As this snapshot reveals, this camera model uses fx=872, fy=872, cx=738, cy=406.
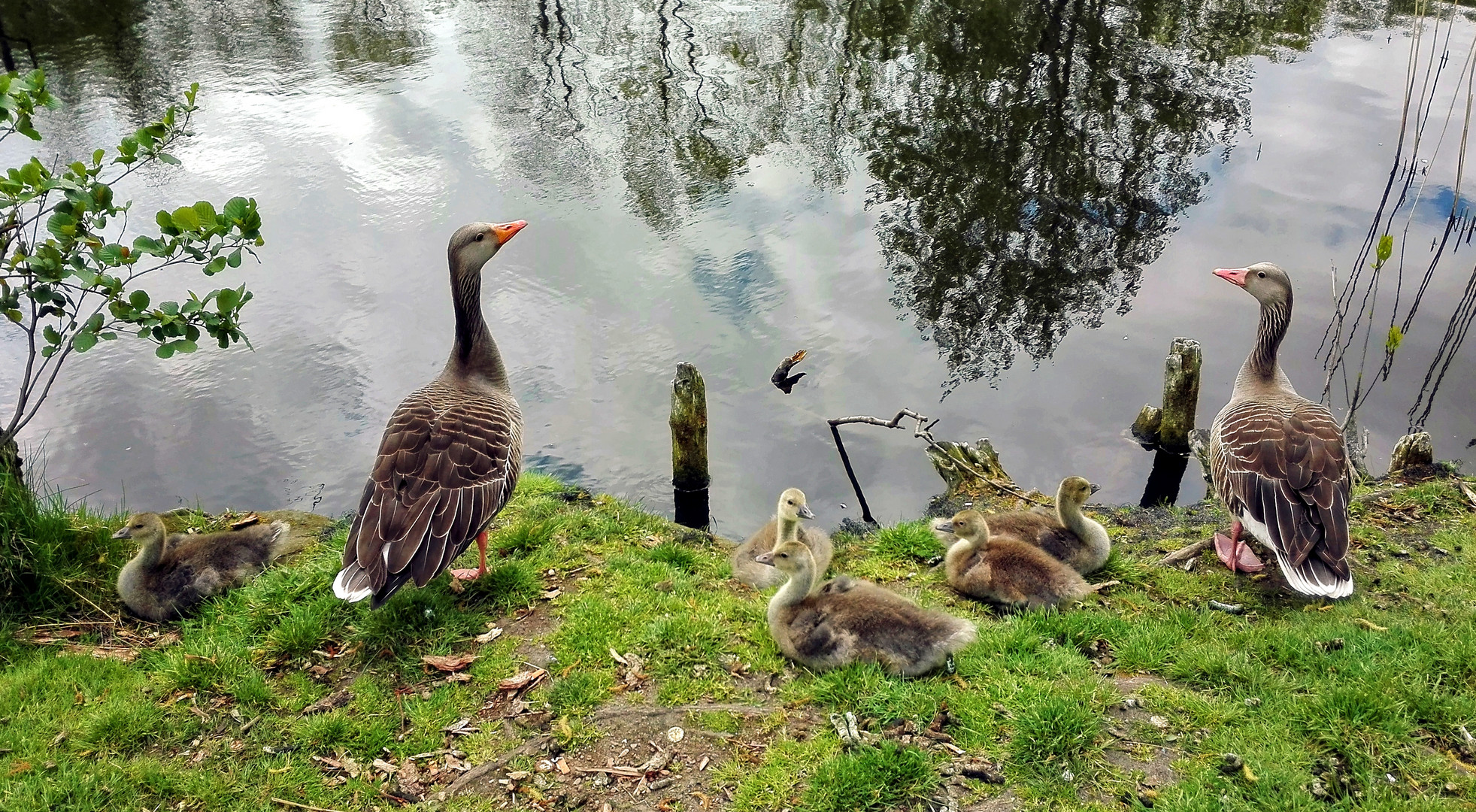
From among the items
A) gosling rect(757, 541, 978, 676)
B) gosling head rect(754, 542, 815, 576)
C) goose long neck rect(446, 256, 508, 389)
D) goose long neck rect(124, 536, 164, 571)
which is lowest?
goose long neck rect(124, 536, 164, 571)

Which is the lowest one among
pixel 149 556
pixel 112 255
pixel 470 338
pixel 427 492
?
pixel 149 556

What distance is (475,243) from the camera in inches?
295

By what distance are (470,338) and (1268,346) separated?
7116 millimetres

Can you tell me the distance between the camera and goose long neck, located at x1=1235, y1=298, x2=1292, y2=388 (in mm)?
7875

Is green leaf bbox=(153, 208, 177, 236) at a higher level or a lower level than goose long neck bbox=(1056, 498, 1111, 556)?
higher

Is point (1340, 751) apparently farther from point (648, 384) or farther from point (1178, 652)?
point (648, 384)

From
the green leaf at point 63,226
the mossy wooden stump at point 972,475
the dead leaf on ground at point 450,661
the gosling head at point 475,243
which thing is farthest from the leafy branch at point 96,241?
the mossy wooden stump at point 972,475

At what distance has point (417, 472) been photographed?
609 cm

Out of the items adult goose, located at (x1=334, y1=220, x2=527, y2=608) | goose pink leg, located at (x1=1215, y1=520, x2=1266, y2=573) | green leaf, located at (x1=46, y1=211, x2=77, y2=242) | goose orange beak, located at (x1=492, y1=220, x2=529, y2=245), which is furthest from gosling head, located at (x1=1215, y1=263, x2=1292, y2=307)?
green leaf, located at (x1=46, y1=211, x2=77, y2=242)

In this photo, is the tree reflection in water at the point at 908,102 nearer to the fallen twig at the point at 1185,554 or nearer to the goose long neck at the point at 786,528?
the fallen twig at the point at 1185,554

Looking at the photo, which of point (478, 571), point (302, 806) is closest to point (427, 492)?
point (478, 571)

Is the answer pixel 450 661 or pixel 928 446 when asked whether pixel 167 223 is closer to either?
pixel 450 661

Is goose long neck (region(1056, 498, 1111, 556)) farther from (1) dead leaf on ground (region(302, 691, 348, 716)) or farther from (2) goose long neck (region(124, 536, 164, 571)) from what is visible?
(2) goose long neck (region(124, 536, 164, 571))

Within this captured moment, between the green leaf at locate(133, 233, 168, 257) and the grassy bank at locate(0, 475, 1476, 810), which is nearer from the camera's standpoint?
the grassy bank at locate(0, 475, 1476, 810)
